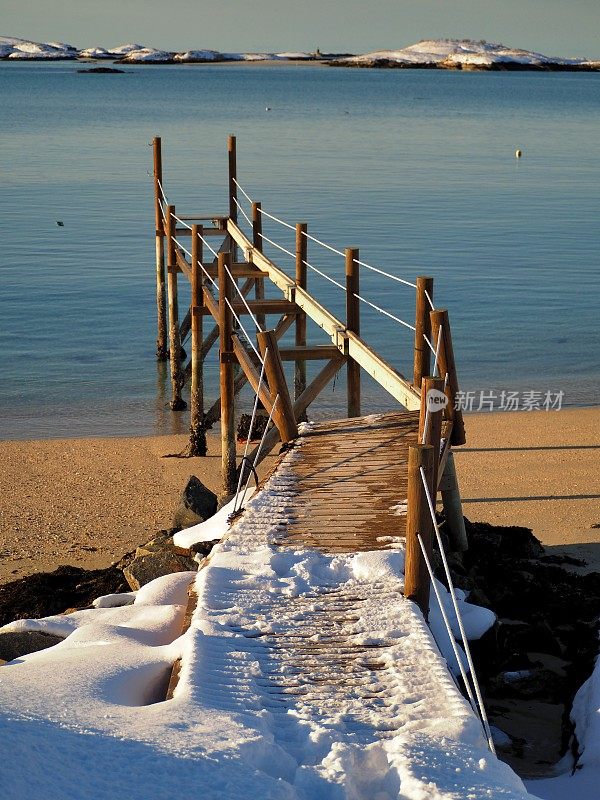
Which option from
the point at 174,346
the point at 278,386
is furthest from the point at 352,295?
the point at 174,346

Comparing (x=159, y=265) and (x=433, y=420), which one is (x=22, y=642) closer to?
(x=433, y=420)

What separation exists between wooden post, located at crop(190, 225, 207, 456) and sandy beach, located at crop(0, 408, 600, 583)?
0.27 meters

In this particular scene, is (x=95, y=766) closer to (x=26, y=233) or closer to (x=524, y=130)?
(x=26, y=233)

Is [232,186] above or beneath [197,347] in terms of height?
above

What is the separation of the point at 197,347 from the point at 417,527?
26.5 ft

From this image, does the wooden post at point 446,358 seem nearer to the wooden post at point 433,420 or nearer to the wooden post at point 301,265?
the wooden post at point 433,420

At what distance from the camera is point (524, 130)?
6788 centimetres

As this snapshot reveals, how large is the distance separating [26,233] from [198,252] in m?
18.3

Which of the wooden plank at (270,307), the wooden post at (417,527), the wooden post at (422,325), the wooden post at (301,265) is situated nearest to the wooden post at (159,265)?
the wooden post at (301,265)

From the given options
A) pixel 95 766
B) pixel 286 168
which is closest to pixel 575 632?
pixel 95 766

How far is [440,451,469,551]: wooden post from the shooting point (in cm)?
899

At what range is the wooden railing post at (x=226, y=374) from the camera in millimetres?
10836

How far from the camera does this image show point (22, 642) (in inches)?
262

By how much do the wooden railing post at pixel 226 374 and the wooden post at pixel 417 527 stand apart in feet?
16.3
